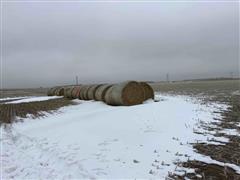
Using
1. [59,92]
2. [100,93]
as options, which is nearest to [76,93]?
[100,93]

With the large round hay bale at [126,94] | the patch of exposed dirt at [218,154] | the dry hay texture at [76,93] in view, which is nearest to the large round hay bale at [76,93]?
the dry hay texture at [76,93]

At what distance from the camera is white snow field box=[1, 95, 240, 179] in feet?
18.2

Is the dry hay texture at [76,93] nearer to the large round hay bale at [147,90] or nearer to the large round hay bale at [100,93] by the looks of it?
the large round hay bale at [100,93]

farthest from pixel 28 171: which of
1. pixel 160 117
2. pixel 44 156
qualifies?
pixel 160 117

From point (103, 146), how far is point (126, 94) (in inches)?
354

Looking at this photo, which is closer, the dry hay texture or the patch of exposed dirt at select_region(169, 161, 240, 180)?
the patch of exposed dirt at select_region(169, 161, 240, 180)

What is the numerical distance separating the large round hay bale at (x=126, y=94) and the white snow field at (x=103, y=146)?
4681mm

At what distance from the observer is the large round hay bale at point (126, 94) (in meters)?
15.9

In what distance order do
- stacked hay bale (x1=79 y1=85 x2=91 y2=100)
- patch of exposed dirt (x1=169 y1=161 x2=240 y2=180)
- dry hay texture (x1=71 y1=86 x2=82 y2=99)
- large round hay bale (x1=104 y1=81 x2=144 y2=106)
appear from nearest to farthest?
patch of exposed dirt (x1=169 y1=161 x2=240 y2=180) → large round hay bale (x1=104 y1=81 x2=144 y2=106) → stacked hay bale (x1=79 y1=85 x2=91 y2=100) → dry hay texture (x1=71 y1=86 x2=82 y2=99)

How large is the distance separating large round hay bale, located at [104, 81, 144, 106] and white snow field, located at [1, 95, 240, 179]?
4.68 metres

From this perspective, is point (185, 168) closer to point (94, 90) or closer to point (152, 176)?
point (152, 176)

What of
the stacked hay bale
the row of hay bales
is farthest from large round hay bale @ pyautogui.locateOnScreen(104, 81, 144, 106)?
the stacked hay bale

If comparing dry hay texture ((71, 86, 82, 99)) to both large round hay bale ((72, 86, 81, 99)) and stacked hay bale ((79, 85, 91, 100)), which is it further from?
stacked hay bale ((79, 85, 91, 100))

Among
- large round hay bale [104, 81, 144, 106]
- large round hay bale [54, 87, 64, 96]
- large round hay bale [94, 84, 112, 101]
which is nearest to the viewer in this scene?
large round hay bale [104, 81, 144, 106]
